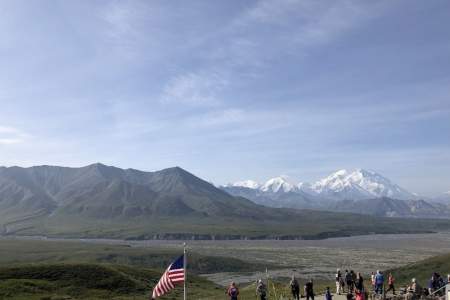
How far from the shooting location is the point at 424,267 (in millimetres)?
90125

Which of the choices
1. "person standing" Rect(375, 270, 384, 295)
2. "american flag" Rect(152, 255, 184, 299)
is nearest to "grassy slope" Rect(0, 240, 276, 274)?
"person standing" Rect(375, 270, 384, 295)

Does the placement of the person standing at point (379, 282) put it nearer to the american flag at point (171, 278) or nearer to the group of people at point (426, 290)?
the group of people at point (426, 290)

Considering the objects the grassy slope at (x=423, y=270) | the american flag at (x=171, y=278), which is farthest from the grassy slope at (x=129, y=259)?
the american flag at (x=171, y=278)

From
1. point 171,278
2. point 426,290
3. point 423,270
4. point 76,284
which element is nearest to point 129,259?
point 76,284

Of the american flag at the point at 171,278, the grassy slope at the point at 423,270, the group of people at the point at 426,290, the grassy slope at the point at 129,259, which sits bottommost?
the grassy slope at the point at 129,259

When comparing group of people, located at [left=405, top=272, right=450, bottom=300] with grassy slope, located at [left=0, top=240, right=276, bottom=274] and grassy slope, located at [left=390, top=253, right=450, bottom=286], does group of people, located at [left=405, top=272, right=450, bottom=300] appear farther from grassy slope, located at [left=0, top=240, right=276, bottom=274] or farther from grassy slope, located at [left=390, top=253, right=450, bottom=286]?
grassy slope, located at [left=0, top=240, right=276, bottom=274]

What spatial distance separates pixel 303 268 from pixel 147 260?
185ft

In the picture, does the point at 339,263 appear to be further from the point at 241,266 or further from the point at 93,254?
the point at 93,254

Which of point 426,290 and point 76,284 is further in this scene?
point 76,284

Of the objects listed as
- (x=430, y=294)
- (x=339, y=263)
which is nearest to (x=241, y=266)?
(x=339, y=263)

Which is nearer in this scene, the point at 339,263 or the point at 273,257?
the point at 339,263

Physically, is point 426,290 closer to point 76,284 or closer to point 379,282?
point 379,282

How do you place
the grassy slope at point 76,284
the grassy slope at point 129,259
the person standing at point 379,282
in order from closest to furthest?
1. the person standing at point 379,282
2. the grassy slope at point 76,284
3. the grassy slope at point 129,259

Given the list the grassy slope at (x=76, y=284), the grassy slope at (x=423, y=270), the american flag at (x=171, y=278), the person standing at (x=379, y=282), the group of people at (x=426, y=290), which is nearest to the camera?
the american flag at (x=171, y=278)
